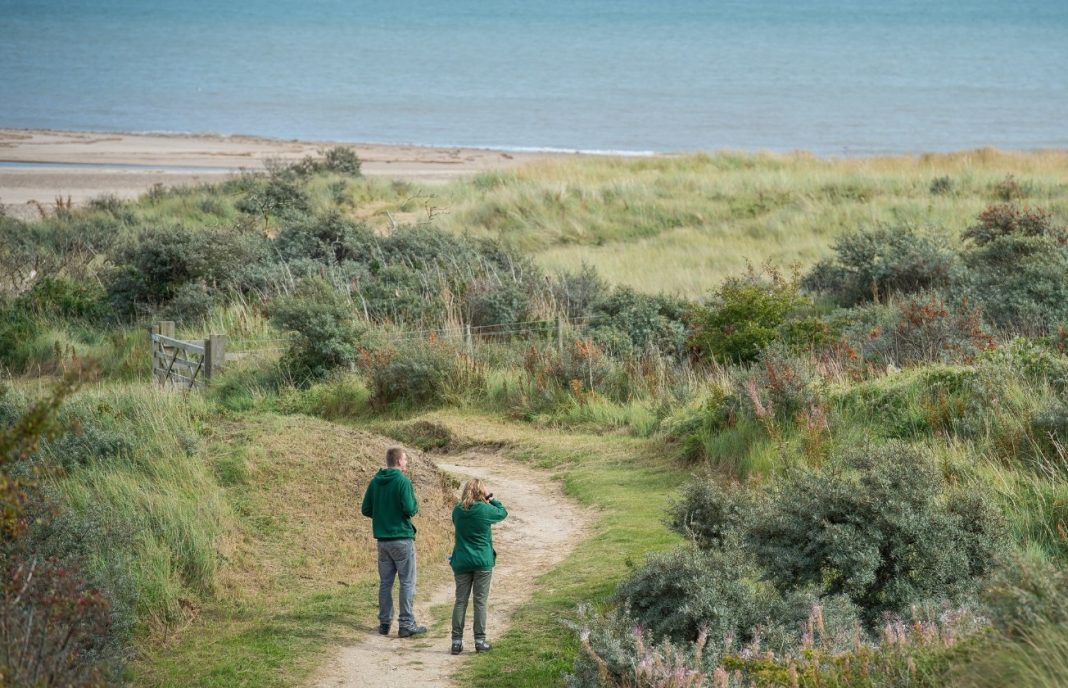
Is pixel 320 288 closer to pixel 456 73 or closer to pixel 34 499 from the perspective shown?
pixel 34 499

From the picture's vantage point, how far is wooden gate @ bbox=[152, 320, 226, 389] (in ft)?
62.6

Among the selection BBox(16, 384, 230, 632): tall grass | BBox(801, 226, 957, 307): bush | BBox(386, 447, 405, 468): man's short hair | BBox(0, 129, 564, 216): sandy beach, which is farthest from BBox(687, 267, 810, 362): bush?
BBox(0, 129, 564, 216): sandy beach

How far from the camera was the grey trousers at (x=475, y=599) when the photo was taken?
9.56 meters

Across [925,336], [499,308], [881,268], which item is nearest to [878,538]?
[925,336]

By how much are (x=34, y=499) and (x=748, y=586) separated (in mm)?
5439

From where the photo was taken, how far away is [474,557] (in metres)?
9.59

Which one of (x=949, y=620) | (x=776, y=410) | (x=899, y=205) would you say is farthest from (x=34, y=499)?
(x=899, y=205)

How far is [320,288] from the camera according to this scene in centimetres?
2211

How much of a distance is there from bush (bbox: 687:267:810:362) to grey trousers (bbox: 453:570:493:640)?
31.2 ft

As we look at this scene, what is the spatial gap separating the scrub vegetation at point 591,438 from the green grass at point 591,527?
1.9 inches

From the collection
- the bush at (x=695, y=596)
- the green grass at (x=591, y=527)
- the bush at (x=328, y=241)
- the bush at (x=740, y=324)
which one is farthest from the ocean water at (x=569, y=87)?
the bush at (x=695, y=596)

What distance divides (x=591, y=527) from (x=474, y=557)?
368 cm

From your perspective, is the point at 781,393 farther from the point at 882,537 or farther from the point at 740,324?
the point at 882,537

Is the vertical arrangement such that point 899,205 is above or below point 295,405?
above
